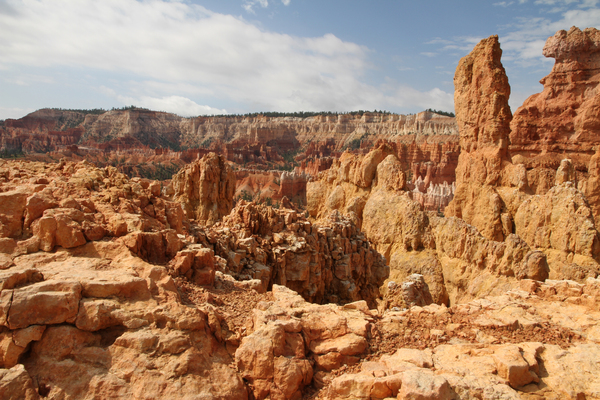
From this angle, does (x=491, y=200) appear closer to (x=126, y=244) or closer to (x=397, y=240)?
(x=397, y=240)

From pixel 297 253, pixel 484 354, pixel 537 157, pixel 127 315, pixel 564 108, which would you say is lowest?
pixel 297 253

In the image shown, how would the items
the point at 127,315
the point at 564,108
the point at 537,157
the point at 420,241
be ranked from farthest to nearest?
the point at 564,108 < the point at 537,157 < the point at 420,241 < the point at 127,315

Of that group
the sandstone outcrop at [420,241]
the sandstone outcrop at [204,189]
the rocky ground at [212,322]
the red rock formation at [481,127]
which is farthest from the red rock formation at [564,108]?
the rocky ground at [212,322]

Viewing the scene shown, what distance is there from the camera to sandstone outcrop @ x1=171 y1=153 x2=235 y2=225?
2667 cm

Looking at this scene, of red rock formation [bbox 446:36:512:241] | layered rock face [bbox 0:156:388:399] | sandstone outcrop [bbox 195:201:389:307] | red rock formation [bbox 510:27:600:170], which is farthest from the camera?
red rock formation [bbox 510:27:600:170]

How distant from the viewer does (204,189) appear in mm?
26797

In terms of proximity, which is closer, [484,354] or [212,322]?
[484,354]

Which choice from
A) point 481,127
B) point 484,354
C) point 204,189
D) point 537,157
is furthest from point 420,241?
point 537,157

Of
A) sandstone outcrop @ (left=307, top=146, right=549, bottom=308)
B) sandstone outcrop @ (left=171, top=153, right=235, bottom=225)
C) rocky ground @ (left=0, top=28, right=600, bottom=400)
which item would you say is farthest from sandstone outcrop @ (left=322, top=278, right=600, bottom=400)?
sandstone outcrop @ (left=171, top=153, right=235, bottom=225)

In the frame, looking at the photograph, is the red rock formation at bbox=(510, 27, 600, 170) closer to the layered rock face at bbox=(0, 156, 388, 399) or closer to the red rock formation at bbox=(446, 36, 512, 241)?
the red rock formation at bbox=(446, 36, 512, 241)

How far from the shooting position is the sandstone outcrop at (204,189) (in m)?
26.7

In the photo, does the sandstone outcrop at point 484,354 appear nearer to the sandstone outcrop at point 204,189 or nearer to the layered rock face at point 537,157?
the layered rock face at point 537,157

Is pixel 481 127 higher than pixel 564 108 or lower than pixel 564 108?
lower

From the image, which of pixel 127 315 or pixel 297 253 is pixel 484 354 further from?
pixel 297 253
